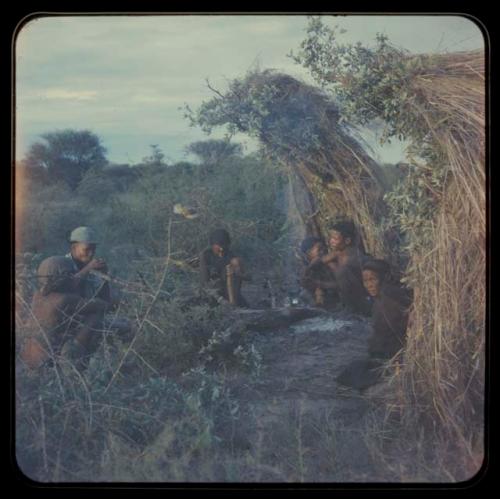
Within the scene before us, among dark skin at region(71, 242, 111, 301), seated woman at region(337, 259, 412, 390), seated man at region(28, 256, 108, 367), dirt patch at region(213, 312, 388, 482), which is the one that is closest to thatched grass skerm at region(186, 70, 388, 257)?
seated woman at region(337, 259, 412, 390)

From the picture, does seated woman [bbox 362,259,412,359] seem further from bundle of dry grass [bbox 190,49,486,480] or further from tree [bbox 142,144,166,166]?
tree [bbox 142,144,166,166]

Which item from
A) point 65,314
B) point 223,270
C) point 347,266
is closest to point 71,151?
point 65,314

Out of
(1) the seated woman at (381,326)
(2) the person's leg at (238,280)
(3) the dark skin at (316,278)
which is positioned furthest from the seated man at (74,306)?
(1) the seated woman at (381,326)

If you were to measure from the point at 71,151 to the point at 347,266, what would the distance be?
1171 mm

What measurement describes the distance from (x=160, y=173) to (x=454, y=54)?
1240 millimetres

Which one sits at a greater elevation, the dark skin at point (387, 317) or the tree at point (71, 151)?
the tree at point (71, 151)

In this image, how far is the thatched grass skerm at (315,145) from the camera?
14.7 ft

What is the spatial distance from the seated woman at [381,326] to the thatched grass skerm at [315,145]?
11 cm

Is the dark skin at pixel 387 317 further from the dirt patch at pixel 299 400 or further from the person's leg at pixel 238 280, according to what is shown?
the person's leg at pixel 238 280

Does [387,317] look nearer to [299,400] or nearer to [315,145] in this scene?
[299,400]

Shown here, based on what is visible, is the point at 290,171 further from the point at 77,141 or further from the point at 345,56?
the point at 77,141

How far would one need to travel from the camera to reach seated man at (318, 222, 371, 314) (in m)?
4.48

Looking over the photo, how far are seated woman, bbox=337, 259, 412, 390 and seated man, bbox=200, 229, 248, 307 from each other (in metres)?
0.51

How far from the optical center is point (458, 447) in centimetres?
449
